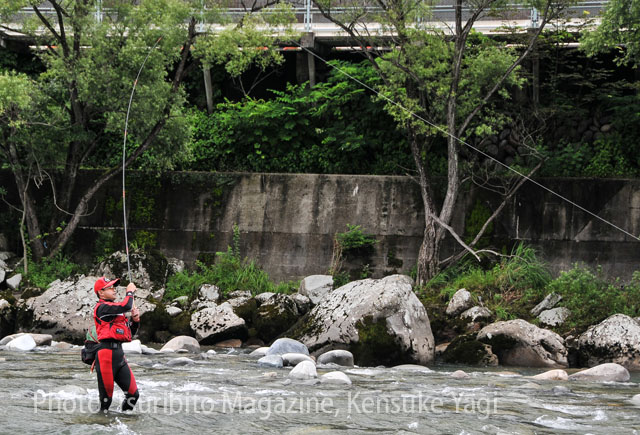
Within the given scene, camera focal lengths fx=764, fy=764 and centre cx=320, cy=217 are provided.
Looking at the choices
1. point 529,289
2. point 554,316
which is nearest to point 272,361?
point 554,316

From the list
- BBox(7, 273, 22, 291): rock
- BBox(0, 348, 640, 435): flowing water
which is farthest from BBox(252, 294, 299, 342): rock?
BBox(7, 273, 22, 291): rock

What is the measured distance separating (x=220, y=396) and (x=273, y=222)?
9221mm

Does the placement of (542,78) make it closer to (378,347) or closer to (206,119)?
(206,119)

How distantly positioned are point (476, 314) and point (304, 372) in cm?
484

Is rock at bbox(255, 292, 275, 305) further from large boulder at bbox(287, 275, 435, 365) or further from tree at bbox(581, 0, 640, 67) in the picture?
tree at bbox(581, 0, 640, 67)

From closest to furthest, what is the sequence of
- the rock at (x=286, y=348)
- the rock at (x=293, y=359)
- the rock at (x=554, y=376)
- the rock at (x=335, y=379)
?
1. the rock at (x=335, y=379)
2. the rock at (x=554, y=376)
3. the rock at (x=293, y=359)
4. the rock at (x=286, y=348)

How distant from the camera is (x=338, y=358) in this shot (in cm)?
1035

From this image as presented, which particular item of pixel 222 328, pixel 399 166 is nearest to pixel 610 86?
pixel 399 166

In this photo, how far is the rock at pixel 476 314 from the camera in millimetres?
12508

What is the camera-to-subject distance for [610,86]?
55.7ft

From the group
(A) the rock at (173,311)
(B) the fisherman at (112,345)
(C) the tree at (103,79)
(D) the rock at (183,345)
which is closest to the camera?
(B) the fisherman at (112,345)

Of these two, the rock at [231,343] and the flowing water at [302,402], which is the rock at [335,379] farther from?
the rock at [231,343]

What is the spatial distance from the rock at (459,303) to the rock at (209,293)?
4263 mm

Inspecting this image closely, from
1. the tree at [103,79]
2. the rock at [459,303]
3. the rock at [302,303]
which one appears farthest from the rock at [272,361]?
the tree at [103,79]
